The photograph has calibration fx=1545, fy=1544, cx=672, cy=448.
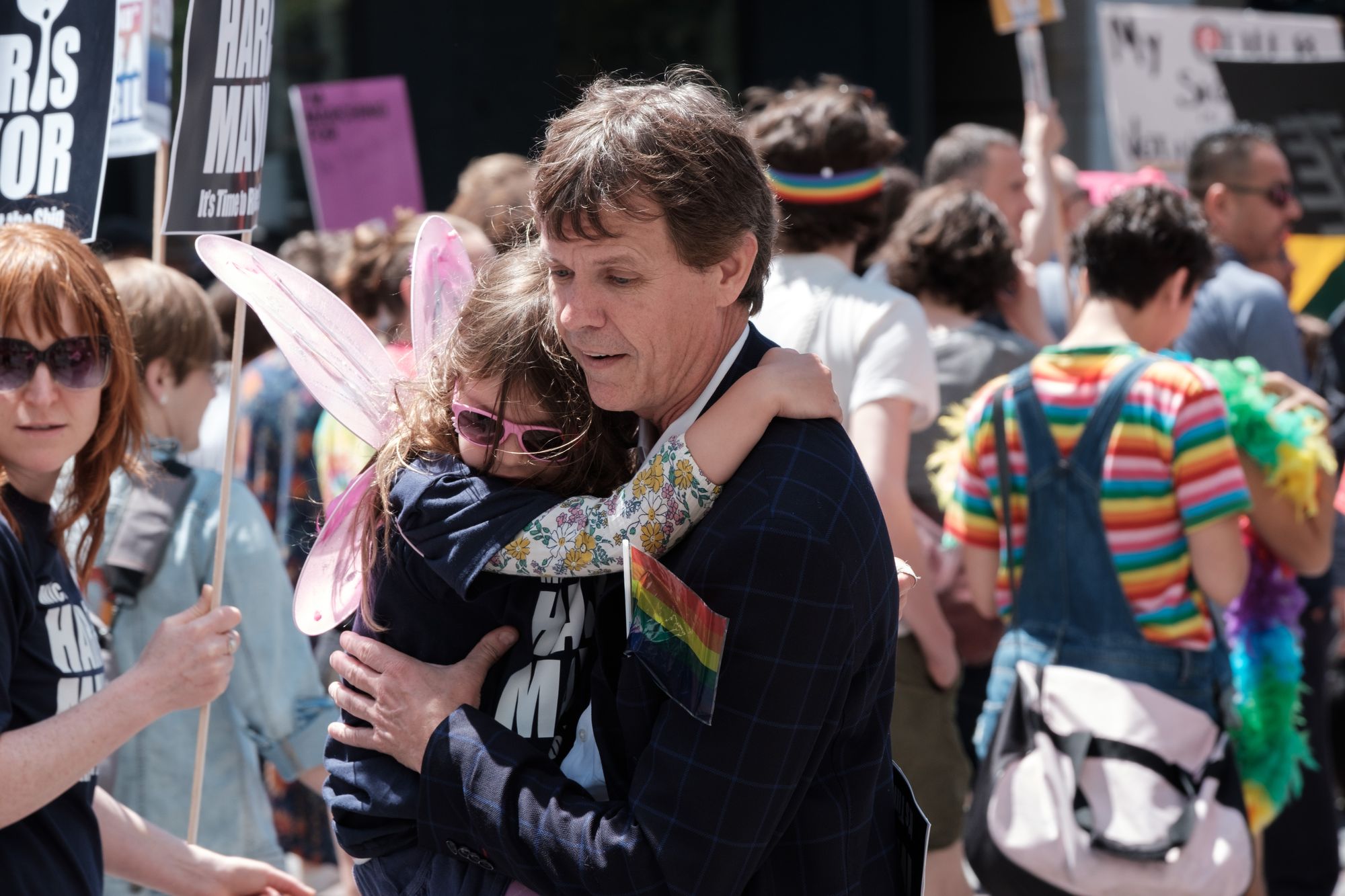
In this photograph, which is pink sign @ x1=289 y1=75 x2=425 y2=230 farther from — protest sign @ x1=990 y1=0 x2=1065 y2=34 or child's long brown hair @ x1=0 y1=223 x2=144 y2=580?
child's long brown hair @ x1=0 y1=223 x2=144 y2=580

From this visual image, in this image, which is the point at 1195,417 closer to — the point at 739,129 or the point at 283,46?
the point at 739,129

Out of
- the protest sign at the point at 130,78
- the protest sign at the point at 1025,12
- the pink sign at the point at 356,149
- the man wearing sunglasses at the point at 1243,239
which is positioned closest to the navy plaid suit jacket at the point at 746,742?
the protest sign at the point at 130,78

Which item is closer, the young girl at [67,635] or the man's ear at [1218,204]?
the young girl at [67,635]

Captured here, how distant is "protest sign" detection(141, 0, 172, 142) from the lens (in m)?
3.61

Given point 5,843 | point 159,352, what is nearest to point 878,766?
point 5,843

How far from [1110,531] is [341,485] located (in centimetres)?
199

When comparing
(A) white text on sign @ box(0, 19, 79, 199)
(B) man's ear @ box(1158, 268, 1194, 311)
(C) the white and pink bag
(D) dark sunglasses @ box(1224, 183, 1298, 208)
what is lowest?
(C) the white and pink bag

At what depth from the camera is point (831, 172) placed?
3.80 m

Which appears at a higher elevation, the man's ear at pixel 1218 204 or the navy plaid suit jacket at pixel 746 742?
the navy plaid suit jacket at pixel 746 742

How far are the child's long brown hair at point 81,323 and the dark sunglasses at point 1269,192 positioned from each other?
13.7 ft

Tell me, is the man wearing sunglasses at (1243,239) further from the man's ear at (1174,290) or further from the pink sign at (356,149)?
the pink sign at (356,149)

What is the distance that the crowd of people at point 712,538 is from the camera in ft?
5.81

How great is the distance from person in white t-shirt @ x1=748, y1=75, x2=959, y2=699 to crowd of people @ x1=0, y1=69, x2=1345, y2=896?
10mm

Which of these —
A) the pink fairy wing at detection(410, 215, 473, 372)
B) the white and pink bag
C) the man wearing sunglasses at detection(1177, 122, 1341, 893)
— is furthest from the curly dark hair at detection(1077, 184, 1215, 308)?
the pink fairy wing at detection(410, 215, 473, 372)
